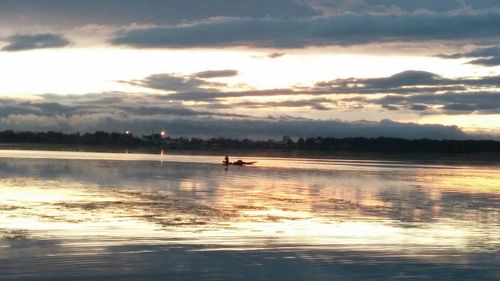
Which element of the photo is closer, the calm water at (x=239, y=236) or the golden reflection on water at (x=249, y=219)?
the calm water at (x=239, y=236)

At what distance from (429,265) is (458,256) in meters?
1.79

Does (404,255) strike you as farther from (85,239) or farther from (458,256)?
(85,239)

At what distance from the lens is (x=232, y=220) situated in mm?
24281

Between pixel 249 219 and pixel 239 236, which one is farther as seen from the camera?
pixel 249 219

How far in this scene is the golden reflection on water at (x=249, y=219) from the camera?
19.7m

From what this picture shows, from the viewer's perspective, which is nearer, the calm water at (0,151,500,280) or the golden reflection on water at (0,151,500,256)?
the calm water at (0,151,500,280)

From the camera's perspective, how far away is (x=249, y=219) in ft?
81.6

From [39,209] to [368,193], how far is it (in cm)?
1967

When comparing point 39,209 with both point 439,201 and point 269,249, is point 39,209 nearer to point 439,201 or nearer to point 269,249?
point 269,249

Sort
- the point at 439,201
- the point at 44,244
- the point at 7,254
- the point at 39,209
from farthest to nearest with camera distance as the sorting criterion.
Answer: the point at 439,201 < the point at 39,209 < the point at 44,244 < the point at 7,254

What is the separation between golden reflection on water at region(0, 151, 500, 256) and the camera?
19.7 meters

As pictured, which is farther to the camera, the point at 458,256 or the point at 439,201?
the point at 439,201

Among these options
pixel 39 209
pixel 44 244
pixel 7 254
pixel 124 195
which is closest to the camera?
pixel 7 254

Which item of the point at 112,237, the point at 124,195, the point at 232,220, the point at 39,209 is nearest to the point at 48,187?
the point at 124,195
